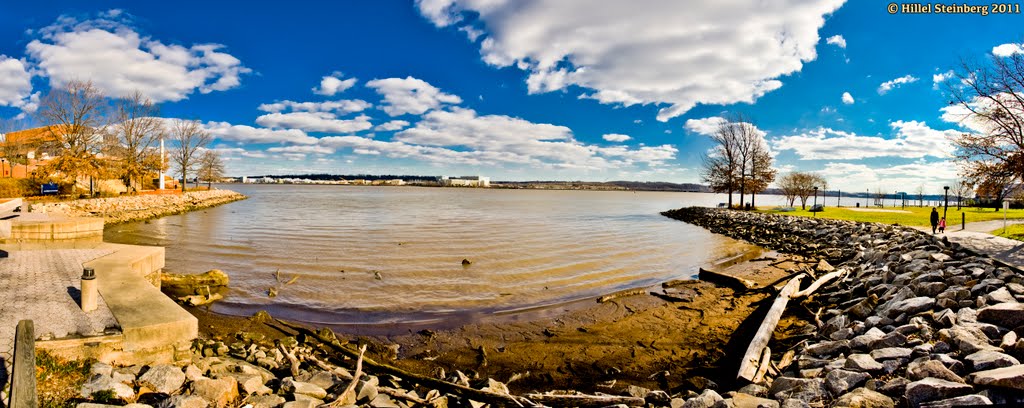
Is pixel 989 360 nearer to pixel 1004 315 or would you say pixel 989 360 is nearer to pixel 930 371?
pixel 930 371

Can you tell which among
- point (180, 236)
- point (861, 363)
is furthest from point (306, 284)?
point (180, 236)

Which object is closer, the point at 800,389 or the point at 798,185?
the point at 800,389

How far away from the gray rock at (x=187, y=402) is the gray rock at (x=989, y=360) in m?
8.34

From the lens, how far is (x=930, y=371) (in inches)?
193

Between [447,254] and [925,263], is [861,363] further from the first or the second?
[447,254]

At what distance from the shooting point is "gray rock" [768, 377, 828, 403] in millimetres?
5066

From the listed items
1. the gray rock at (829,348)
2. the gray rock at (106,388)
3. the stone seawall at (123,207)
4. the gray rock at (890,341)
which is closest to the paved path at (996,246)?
the gray rock at (890,341)

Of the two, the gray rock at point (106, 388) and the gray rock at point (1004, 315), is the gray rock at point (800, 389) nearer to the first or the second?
the gray rock at point (1004, 315)

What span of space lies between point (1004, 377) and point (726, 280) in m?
10.1

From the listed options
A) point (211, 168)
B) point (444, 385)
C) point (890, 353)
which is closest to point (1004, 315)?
point (890, 353)

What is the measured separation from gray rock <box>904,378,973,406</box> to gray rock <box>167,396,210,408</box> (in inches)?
289

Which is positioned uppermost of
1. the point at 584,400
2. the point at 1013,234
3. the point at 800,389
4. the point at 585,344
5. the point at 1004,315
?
the point at 1013,234

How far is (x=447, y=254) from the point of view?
19297mm

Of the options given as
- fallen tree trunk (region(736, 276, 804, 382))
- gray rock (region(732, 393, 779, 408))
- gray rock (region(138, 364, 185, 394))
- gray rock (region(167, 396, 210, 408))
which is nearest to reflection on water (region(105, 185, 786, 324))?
gray rock (region(138, 364, 185, 394))
